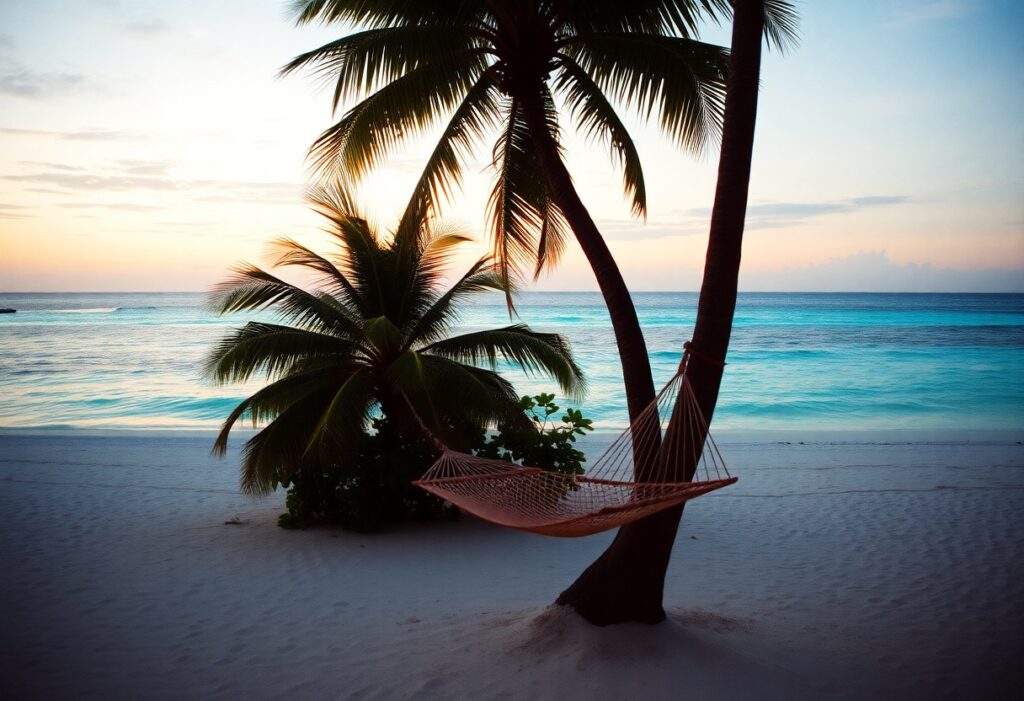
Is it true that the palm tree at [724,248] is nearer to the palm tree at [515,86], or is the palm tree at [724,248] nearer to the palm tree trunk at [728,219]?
the palm tree trunk at [728,219]

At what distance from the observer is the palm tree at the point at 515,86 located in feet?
12.9

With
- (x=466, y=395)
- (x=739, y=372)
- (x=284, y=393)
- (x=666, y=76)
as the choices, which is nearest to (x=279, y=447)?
(x=284, y=393)

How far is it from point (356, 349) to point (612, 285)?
10.2ft

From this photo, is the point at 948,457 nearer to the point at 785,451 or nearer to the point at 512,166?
the point at 785,451

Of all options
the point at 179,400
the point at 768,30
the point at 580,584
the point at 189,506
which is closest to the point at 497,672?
the point at 580,584

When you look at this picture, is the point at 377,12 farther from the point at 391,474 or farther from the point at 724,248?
the point at 391,474

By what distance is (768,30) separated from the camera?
13.9 ft

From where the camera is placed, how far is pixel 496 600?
4273mm

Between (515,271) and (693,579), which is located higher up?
(515,271)

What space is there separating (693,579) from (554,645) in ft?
6.16

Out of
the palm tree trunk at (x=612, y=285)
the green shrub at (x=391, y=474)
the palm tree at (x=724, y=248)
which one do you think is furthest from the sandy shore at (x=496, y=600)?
the palm tree trunk at (x=612, y=285)

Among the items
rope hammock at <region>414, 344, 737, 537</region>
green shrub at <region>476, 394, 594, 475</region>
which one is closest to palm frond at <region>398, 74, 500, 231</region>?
rope hammock at <region>414, 344, 737, 537</region>

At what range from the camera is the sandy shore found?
3.04 m

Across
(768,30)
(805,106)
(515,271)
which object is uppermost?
(805,106)
